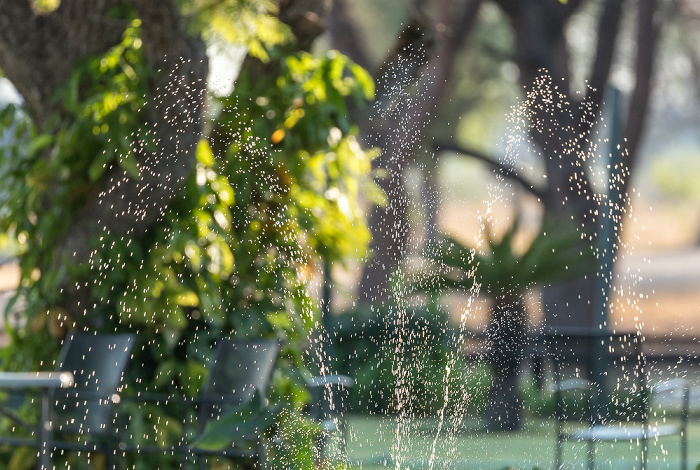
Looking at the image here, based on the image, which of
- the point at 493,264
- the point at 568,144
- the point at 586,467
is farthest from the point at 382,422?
the point at 568,144

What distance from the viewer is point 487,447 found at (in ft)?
26.0

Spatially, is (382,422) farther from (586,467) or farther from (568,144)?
(568,144)

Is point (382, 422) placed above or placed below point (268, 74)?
below

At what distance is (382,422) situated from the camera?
906 cm

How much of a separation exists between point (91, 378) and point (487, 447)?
4663 mm

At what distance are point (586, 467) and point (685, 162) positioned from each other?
36062 millimetres

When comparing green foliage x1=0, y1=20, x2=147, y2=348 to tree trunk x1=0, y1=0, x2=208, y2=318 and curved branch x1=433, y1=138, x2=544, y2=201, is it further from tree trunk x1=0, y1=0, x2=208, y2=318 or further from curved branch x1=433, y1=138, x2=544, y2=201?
curved branch x1=433, y1=138, x2=544, y2=201

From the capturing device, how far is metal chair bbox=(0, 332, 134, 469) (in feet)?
12.2

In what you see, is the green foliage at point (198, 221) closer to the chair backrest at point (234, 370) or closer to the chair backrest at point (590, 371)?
the chair backrest at point (234, 370)

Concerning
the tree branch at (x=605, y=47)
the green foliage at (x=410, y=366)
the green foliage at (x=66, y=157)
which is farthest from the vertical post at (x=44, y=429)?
the tree branch at (x=605, y=47)

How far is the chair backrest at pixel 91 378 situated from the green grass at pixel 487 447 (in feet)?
5.17

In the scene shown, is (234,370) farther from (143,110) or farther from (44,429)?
(143,110)

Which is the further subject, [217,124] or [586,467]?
[586,467]

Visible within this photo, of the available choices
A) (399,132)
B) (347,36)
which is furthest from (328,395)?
(347,36)
